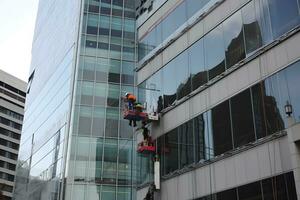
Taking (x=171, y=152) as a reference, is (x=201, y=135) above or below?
above

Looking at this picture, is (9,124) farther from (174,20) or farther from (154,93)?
(174,20)

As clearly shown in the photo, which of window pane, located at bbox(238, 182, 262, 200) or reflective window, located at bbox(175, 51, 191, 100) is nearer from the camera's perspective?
window pane, located at bbox(238, 182, 262, 200)

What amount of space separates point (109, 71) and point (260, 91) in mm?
30069

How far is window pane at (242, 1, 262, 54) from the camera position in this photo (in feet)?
72.0

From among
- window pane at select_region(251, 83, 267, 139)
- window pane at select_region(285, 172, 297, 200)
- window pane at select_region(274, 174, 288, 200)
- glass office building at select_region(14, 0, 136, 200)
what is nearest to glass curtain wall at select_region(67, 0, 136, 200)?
glass office building at select_region(14, 0, 136, 200)

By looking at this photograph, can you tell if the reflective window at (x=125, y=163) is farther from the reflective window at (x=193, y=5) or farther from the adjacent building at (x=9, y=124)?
the adjacent building at (x=9, y=124)

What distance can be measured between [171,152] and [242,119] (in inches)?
Answer: 273

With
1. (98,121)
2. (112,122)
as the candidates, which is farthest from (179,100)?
(98,121)

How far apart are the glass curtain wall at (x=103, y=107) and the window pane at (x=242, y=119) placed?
2390cm

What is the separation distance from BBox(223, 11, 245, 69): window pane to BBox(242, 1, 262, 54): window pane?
1.14 ft

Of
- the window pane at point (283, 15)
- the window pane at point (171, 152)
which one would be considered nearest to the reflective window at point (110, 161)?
the window pane at point (171, 152)

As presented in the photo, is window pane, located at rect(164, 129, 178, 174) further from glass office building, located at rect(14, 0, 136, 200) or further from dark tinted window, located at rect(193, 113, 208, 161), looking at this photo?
glass office building, located at rect(14, 0, 136, 200)

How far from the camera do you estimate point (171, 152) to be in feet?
91.3

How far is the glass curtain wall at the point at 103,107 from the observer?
1742 inches
